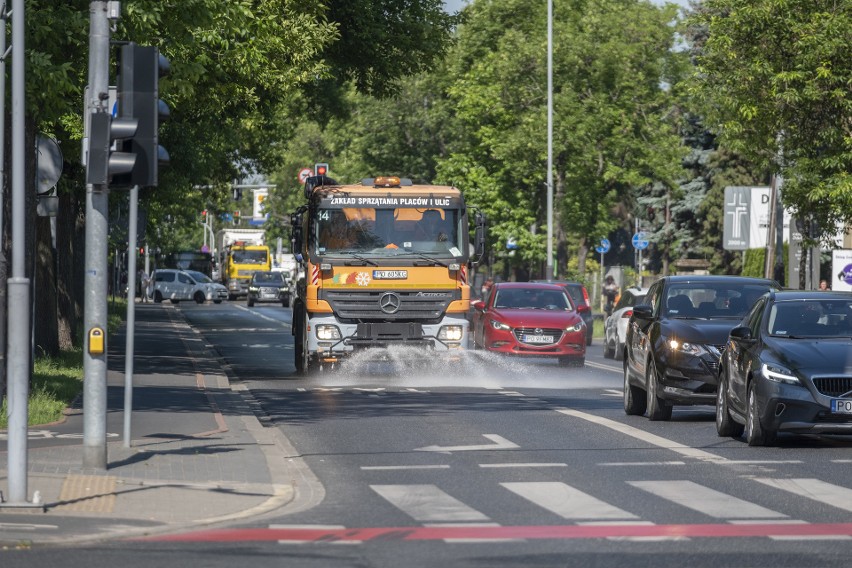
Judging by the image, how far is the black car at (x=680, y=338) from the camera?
19.5 metres

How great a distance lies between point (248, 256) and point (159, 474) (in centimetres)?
8970

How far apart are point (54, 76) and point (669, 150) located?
5156 cm

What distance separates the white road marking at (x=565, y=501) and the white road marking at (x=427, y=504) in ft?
1.78

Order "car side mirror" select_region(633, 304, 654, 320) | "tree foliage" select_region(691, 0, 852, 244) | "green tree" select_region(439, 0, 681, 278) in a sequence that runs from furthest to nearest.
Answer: "green tree" select_region(439, 0, 681, 278) → "tree foliage" select_region(691, 0, 852, 244) → "car side mirror" select_region(633, 304, 654, 320)

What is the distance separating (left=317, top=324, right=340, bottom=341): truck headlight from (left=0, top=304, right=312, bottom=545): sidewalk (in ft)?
15.4

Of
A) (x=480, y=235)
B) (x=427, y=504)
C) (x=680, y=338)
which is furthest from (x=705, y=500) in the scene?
(x=480, y=235)

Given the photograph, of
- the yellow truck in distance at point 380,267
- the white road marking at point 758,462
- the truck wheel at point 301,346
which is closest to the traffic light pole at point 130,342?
the white road marking at point 758,462

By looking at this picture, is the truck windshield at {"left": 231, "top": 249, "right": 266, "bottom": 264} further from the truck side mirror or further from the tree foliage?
the truck side mirror

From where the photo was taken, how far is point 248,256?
10300cm

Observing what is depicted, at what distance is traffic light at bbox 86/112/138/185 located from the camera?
13.0 m

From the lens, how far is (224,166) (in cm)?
4941

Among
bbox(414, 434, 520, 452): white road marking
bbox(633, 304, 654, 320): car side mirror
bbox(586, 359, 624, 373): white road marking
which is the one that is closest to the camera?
bbox(414, 434, 520, 452): white road marking

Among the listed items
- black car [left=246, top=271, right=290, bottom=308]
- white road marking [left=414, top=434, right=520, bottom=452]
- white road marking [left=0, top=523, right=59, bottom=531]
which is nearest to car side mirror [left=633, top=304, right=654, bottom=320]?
white road marking [left=414, top=434, right=520, bottom=452]

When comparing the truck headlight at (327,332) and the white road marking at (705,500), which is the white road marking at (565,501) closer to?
the white road marking at (705,500)
